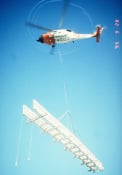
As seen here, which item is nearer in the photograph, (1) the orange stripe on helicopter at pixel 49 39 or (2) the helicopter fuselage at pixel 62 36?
(2) the helicopter fuselage at pixel 62 36

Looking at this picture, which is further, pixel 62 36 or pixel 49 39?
pixel 49 39

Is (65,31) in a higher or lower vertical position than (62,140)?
higher

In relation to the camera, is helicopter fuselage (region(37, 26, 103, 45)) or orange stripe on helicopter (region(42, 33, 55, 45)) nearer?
helicopter fuselage (region(37, 26, 103, 45))

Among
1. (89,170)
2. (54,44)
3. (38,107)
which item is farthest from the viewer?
(89,170)

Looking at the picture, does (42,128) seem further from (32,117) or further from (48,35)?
(48,35)

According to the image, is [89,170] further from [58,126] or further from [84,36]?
[84,36]

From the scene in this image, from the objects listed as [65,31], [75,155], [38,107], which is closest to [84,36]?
[65,31]

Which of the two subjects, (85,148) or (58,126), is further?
(85,148)

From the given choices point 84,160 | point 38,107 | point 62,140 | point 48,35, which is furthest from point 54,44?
point 84,160

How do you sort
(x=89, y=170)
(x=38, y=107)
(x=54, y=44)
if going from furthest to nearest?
1. (x=89, y=170)
2. (x=54, y=44)
3. (x=38, y=107)
